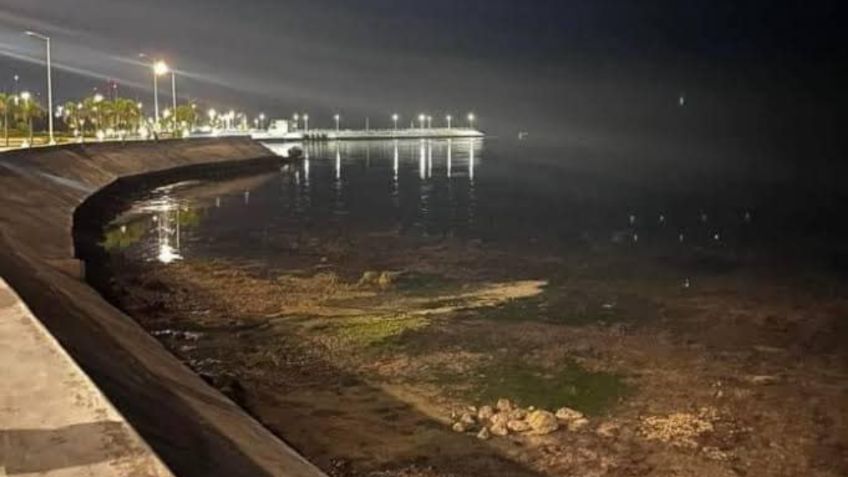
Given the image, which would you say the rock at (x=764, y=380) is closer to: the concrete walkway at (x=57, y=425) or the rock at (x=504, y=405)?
the rock at (x=504, y=405)

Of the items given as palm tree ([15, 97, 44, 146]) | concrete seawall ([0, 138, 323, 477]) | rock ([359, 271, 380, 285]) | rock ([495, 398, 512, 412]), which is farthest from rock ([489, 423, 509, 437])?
palm tree ([15, 97, 44, 146])

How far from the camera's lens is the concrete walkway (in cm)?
692

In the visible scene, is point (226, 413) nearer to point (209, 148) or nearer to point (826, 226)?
point (826, 226)

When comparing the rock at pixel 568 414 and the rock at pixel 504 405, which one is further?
the rock at pixel 504 405

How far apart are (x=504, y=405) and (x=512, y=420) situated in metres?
0.82

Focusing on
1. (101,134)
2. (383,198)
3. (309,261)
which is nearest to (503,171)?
(383,198)

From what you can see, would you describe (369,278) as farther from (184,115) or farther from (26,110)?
(184,115)

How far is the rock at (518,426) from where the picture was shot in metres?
13.4

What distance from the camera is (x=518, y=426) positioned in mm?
13516

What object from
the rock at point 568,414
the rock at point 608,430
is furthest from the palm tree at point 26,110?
the rock at point 608,430

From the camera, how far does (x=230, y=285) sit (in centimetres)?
2611

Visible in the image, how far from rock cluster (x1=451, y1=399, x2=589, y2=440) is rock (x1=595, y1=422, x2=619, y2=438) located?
0.27 m

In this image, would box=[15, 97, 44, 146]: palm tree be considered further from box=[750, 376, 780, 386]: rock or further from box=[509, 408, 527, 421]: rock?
box=[750, 376, 780, 386]: rock

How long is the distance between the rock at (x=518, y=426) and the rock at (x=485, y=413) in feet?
1.79
